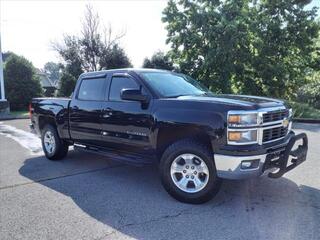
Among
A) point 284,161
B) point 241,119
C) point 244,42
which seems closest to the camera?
point 241,119

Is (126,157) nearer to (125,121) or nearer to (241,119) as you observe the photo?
(125,121)

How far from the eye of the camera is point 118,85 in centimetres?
578

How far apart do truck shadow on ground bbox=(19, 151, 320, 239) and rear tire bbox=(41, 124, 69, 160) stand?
2.98 feet

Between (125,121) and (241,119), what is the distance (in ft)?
6.48

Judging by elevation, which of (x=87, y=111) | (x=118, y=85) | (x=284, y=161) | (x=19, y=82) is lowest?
(x=284, y=161)

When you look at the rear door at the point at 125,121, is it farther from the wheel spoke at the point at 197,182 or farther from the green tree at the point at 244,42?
the green tree at the point at 244,42

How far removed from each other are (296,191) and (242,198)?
89 cm

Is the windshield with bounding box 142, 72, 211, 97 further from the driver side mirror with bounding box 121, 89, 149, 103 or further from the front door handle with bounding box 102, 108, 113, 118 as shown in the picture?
the front door handle with bounding box 102, 108, 113, 118

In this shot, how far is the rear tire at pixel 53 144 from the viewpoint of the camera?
7195 mm

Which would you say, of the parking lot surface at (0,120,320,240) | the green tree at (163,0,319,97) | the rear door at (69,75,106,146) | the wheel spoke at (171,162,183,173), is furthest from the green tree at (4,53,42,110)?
the wheel spoke at (171,162,183,173)

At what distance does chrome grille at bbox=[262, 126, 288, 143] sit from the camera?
Answer: 14.4 ft

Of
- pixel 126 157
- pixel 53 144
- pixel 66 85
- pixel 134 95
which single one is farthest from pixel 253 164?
pixel 66 85

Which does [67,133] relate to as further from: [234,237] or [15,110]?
[15,110]

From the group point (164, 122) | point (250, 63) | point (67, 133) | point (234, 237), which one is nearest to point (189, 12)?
point (250, 63)
